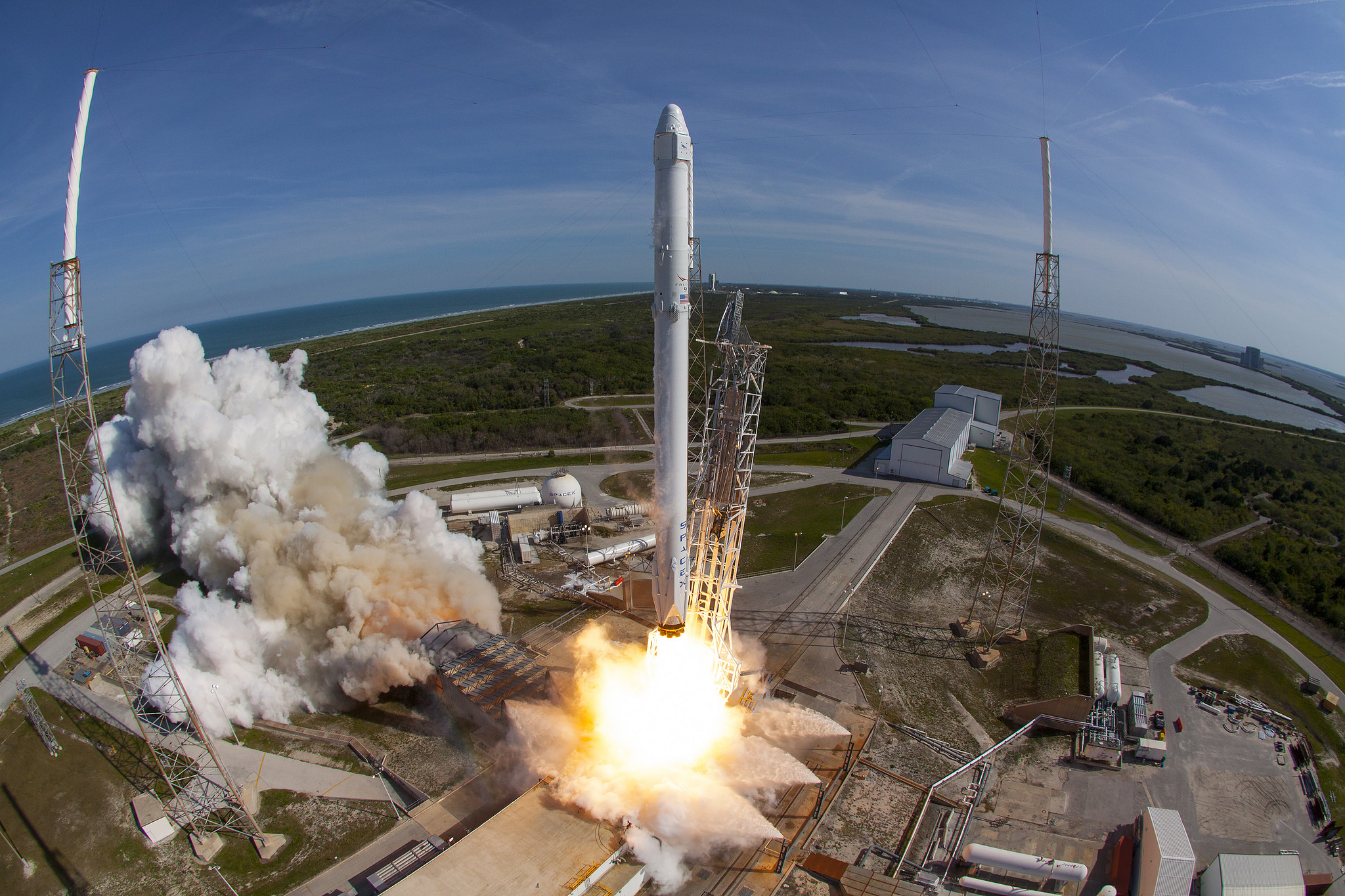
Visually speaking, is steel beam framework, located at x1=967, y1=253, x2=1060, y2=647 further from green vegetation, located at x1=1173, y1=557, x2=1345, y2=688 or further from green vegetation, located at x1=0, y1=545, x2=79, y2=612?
green vegetation, located at x1=0, y1=545, x2=79, y2=612

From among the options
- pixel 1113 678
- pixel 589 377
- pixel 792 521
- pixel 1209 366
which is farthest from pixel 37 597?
pixel 1209 366

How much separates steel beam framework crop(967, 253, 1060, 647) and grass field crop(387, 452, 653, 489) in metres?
25.9

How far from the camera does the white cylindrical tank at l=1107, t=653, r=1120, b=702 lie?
2252 cm

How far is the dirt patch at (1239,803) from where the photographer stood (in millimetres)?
17703

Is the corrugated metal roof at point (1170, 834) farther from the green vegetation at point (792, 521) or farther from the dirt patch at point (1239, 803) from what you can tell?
the green vegetation at point (792, 521)

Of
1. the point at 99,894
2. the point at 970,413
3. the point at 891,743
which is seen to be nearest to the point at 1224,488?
the point at 970,413

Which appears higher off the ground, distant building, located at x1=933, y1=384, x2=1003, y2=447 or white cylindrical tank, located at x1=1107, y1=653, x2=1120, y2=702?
distant building, located at x1=933, y1=384, x2=1003, y2=447

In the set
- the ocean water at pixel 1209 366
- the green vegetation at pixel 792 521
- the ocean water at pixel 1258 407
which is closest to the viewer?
the green vegetation at pixel 792 521

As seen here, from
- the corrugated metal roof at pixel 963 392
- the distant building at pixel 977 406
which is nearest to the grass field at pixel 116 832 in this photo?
the distant building at pixel 977 406

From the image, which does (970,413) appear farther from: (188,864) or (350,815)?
(188,864)

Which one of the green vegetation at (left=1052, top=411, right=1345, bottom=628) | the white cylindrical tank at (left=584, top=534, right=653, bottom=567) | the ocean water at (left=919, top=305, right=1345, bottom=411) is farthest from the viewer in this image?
the ocean water at (left=919, top=305, right=1345, bottom=411)

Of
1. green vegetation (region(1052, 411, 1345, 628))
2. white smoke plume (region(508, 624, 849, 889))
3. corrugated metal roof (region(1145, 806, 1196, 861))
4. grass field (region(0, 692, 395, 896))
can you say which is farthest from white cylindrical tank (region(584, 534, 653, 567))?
green vegetation (region(1052, 411, 1345, 628))

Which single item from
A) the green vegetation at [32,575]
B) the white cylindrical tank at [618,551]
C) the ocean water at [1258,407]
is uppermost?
the ocean water at [1258,407]

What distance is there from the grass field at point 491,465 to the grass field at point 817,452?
9948 millimetres
